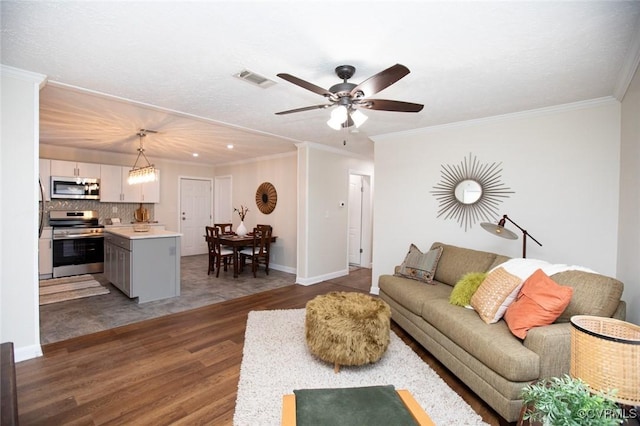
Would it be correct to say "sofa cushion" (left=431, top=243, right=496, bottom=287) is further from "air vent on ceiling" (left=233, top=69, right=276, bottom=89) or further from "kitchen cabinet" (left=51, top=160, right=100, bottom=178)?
"kitchen cabinet" (left=51, top=160, right=100, bottom=178)

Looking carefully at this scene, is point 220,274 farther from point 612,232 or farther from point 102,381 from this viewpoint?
point 612,232

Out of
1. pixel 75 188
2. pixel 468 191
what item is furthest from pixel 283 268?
pixel 75 188

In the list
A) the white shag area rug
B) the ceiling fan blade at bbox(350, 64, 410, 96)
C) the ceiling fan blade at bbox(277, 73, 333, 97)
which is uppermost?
the ceiling fan blade at bbox(350, 64, 410, 96)

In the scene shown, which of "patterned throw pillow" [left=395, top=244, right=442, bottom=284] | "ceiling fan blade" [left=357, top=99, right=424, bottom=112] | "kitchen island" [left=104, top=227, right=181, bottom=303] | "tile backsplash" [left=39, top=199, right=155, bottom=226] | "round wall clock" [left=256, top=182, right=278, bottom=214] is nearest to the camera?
"ceiling fan blade" [left=357, top=99, right=424, bottom=112]

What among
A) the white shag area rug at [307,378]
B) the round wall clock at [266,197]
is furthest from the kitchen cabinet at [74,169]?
the white shag area rug at [307,378]

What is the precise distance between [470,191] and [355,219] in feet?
11.2

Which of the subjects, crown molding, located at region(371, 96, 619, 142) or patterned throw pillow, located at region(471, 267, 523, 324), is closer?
patterned throw pillow, located at region(471, 267, 523, 324)

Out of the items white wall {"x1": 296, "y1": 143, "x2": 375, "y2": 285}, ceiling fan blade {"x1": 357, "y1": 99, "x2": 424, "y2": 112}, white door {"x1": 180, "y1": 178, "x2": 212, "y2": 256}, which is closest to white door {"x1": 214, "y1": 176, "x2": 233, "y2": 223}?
white door {"x1": 180, "y1": 178, "x2": 212, "y2": 256}

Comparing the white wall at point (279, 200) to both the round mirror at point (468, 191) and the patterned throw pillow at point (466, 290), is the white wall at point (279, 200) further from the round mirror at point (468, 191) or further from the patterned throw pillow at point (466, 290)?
the patterned throw pillow at point (466, 290)

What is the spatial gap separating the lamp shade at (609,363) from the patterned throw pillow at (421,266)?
83.6 inches

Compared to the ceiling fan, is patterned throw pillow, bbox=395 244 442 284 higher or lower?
lower

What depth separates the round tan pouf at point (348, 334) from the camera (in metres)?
2.40

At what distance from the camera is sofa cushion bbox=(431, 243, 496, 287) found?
10.6ft

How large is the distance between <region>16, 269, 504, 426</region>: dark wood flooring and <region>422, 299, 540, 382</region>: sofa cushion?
372mm
